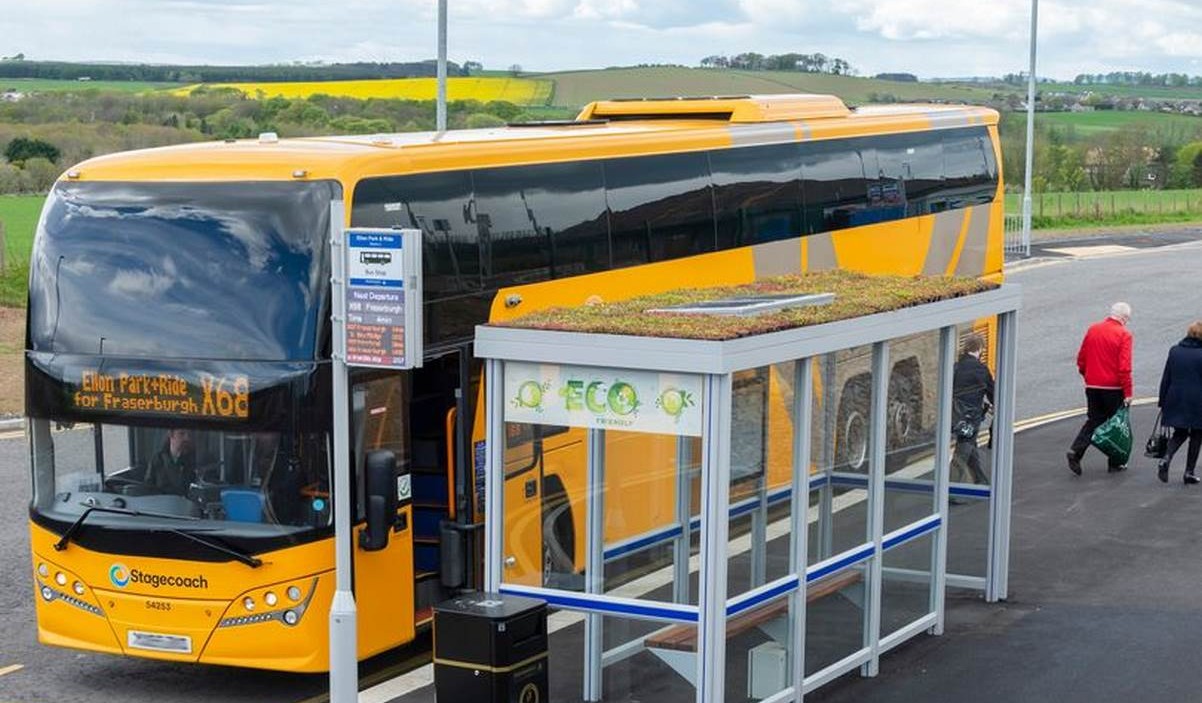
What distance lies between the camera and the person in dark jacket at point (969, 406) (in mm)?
13367

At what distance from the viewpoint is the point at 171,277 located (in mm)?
11266

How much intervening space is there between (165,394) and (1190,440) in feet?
36.6

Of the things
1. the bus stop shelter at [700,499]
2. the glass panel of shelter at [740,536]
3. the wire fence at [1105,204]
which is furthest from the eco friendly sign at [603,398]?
the wire fence at [1105,204]

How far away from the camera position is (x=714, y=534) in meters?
10.1

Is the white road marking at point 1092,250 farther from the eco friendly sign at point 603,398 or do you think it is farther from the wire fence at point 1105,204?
the eco friendly sign at point 603,398

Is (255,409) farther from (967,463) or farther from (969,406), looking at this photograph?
(967,463)

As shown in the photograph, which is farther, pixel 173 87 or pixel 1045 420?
pixel 173 87

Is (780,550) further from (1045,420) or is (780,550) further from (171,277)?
(1045,420)

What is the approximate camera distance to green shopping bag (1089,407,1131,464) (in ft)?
61.3

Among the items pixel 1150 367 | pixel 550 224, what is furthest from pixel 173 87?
pixel 550 224

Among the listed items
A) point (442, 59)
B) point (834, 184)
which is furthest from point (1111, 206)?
point (834, 184)

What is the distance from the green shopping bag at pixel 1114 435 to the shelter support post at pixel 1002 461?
16.8 feet

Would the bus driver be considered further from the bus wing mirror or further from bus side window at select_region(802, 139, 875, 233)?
bus side window at select_region(802, 139, 875, 233)

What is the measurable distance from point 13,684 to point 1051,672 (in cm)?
664
